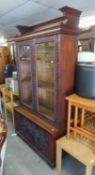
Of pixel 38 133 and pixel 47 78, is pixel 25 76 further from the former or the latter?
pixel 38 133

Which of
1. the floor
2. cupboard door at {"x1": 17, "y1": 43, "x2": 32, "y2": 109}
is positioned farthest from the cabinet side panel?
cupboard door at {"x1": 17, "y1": 43, "x2": 32, "y2": 109}

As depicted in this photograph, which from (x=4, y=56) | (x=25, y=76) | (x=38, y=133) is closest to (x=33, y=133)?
(x=38, y=133)

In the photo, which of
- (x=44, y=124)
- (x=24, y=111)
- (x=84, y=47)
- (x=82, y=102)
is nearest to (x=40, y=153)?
(x=44, y=124)

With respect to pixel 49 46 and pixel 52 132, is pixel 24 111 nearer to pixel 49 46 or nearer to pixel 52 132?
pixel 52 132

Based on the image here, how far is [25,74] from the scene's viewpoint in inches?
98.1

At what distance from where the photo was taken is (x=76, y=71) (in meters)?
1.83

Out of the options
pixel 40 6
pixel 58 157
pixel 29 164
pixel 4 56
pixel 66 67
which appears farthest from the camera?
pixel 4 56

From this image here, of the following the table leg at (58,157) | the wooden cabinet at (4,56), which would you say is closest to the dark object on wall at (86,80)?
the table leg at (58,157)

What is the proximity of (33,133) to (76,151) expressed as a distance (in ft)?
2.58

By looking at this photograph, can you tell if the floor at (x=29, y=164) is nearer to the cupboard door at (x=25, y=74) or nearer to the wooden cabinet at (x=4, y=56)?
the cupboard door at (x=25, y=74)

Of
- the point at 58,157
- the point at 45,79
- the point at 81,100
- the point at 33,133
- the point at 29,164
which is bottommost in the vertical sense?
the point at 29,164

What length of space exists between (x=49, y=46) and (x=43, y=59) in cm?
27

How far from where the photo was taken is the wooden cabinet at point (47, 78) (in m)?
1.68

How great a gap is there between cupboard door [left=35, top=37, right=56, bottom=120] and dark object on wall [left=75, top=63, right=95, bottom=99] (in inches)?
14.1
